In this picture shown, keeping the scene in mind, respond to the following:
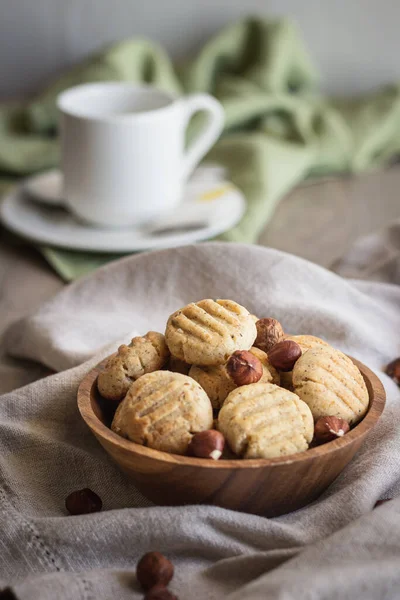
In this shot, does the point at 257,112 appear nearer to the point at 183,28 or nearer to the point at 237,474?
the point at 183,28

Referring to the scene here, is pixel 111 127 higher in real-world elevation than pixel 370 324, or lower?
higher

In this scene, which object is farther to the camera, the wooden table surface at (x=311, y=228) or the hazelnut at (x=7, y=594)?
the wooden table surface at (x=311, y=228)

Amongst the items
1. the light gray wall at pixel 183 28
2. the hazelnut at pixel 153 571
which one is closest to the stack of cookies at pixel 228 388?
the hazelnut at pixel 153 571

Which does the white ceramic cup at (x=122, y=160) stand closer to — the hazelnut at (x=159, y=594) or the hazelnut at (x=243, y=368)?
the hazelnut at (x=243, y=368)

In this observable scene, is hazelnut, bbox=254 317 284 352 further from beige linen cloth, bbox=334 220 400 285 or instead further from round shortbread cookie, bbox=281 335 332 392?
beige linen cloth, bbox=334 220 400 285

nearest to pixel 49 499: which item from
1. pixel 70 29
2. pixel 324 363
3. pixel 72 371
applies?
pixel 72 371

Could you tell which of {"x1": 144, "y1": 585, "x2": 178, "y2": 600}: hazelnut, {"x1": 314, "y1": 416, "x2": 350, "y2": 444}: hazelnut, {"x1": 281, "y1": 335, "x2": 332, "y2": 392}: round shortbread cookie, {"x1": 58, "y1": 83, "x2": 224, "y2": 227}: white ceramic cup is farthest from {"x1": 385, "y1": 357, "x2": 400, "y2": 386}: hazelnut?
{"x1": 58, "y1": 83, "x2": 224, "y2": 227}: white ceramic cup

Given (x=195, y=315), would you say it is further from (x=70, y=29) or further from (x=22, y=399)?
(x=70, y=29)
